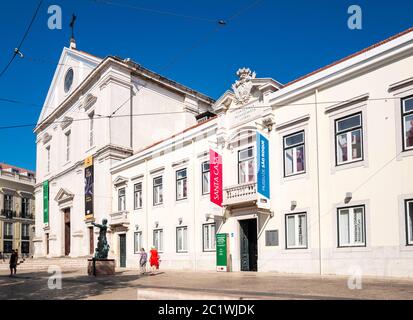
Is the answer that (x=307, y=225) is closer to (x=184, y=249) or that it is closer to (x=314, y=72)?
(x=314, y=72)

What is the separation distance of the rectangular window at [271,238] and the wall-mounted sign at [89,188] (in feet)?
66.3

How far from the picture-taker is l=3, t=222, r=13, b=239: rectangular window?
6366 centimetres

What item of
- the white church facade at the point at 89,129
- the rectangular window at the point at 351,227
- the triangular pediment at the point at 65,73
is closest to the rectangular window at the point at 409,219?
the rectangular window at the point at 351,227

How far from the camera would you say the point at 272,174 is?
22.5m

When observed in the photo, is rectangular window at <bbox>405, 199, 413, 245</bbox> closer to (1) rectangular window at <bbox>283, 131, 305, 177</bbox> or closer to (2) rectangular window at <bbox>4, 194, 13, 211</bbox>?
(1) rectangular window at <bbox>283, 131, 305, 177</bbox>

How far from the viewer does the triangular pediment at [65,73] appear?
4412 centimetres

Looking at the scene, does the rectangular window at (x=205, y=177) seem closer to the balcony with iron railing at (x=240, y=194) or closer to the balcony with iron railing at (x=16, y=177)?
the balcony with iron railing at (x=240, y=194)

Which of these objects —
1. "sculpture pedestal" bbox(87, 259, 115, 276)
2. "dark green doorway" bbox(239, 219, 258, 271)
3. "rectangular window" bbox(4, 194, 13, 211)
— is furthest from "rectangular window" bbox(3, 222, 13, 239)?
"dark green doorway" bbox(239, 219, 258, 271)

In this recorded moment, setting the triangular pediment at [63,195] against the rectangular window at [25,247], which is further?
the rectangular window at [25,247]

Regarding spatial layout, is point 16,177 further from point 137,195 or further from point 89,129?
point 137,195

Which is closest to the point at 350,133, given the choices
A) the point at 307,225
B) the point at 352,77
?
the point at 352,77

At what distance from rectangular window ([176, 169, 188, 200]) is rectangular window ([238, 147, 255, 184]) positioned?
5276 mm

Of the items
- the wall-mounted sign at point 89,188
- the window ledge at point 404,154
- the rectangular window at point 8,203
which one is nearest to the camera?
the window ledge at point 404,154

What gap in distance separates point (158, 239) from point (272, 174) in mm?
11526
